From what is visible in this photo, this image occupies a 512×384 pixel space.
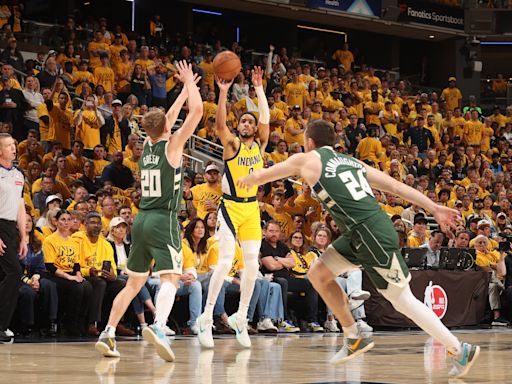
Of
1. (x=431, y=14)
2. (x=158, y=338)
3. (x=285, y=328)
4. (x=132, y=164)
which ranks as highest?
(x=431, y=14)

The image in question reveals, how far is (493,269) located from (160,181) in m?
8.72

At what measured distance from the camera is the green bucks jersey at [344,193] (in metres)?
6.40

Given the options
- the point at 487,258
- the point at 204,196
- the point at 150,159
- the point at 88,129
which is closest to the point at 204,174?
the point at 88,129

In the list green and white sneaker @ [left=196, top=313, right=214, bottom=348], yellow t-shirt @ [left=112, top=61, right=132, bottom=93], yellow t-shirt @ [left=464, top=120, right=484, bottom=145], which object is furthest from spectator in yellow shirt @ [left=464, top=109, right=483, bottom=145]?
green and white sneaker @ [left=196, top=313, right=214, bottom=348]

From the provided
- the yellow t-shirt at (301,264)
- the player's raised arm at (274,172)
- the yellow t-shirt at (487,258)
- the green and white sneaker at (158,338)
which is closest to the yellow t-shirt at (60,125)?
the yellow t-shirt at (301,264)

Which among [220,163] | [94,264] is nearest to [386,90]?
[220,163]

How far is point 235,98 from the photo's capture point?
1916 cm

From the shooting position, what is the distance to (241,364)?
7.18 metres

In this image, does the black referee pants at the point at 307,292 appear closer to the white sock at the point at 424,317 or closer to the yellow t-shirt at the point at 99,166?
the yellow t-shirt at the point at 99,166

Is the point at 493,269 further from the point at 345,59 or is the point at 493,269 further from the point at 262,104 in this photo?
the point at 345,59

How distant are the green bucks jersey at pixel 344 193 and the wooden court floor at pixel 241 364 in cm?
109

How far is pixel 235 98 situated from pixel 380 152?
3225mm

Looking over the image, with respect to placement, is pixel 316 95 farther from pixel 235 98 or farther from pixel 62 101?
pixel 62 101

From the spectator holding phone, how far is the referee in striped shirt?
1343mm
